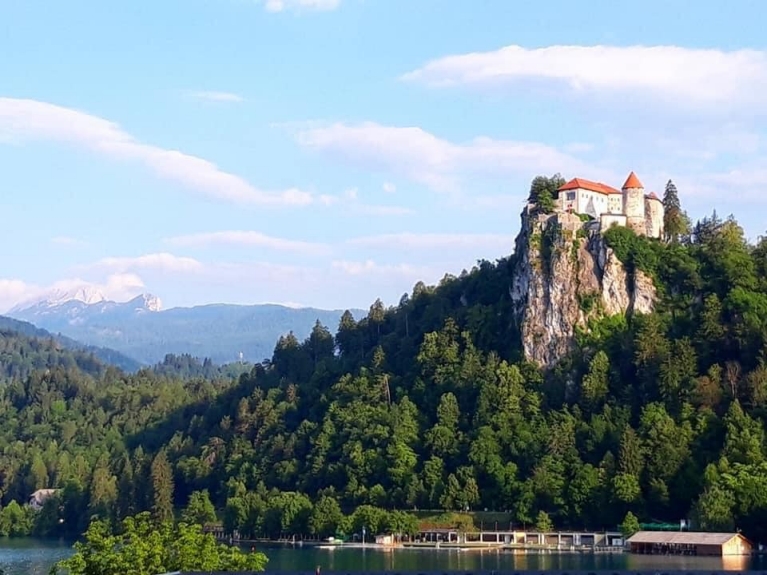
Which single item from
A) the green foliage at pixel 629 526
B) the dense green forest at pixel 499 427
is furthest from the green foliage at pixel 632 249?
the green foliage at pixel 629 526

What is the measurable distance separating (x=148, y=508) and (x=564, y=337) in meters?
45.7

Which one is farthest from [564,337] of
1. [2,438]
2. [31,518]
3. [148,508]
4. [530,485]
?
[2,438]

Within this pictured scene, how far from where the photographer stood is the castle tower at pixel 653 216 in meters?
144

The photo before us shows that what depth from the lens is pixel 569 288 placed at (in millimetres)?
140875

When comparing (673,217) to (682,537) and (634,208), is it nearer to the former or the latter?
(634,208)

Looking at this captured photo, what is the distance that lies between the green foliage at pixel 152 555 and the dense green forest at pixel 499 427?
57.6m

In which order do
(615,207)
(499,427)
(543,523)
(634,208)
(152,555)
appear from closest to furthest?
(152,555) → (543,523) → (499,427) → (634,208) → (615,207)

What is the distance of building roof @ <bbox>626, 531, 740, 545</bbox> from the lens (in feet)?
346

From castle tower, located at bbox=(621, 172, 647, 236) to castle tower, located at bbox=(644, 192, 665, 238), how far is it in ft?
2.48

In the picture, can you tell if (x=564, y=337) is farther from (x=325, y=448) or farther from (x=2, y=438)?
(x=2, y=438)

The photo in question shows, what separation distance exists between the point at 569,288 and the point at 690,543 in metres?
39.6

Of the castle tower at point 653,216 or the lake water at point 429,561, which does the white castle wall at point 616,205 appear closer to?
the castle tower at point 653,216

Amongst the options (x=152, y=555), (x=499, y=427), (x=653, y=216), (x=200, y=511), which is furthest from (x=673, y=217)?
(x=152, y=555)

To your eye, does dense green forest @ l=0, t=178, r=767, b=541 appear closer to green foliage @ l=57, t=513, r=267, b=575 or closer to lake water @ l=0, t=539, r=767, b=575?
lake water @ l=0, t=539, r=767, b=575
